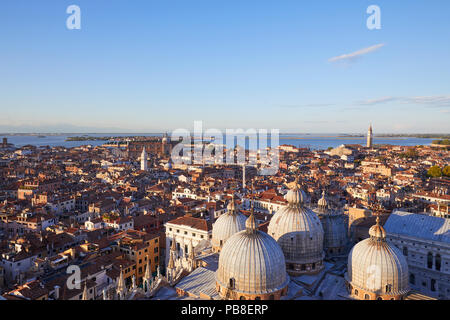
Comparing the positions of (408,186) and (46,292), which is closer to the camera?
(46,292)

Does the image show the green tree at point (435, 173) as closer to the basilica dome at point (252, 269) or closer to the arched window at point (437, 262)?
the arched window at point (437, 262)

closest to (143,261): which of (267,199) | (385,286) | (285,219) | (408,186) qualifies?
(285,219)

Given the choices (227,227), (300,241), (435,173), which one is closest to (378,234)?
(300,241)

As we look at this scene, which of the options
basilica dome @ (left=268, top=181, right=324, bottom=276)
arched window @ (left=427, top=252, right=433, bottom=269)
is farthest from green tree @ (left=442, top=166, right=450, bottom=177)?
basilica dome @ (left=268, top=181, right=324, bottom=276)

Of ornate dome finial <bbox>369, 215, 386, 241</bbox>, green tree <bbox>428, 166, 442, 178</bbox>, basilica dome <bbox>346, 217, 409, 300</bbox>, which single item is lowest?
green tree <bbox>428, 166, 442, 178</bbox>

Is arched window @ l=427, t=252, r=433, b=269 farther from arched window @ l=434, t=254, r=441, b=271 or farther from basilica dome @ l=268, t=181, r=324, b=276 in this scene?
basilica dome @ l=268, t=181, r=324, b=276

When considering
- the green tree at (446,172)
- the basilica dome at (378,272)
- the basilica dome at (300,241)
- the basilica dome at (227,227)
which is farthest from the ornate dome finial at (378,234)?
the green tree at (446,172)
